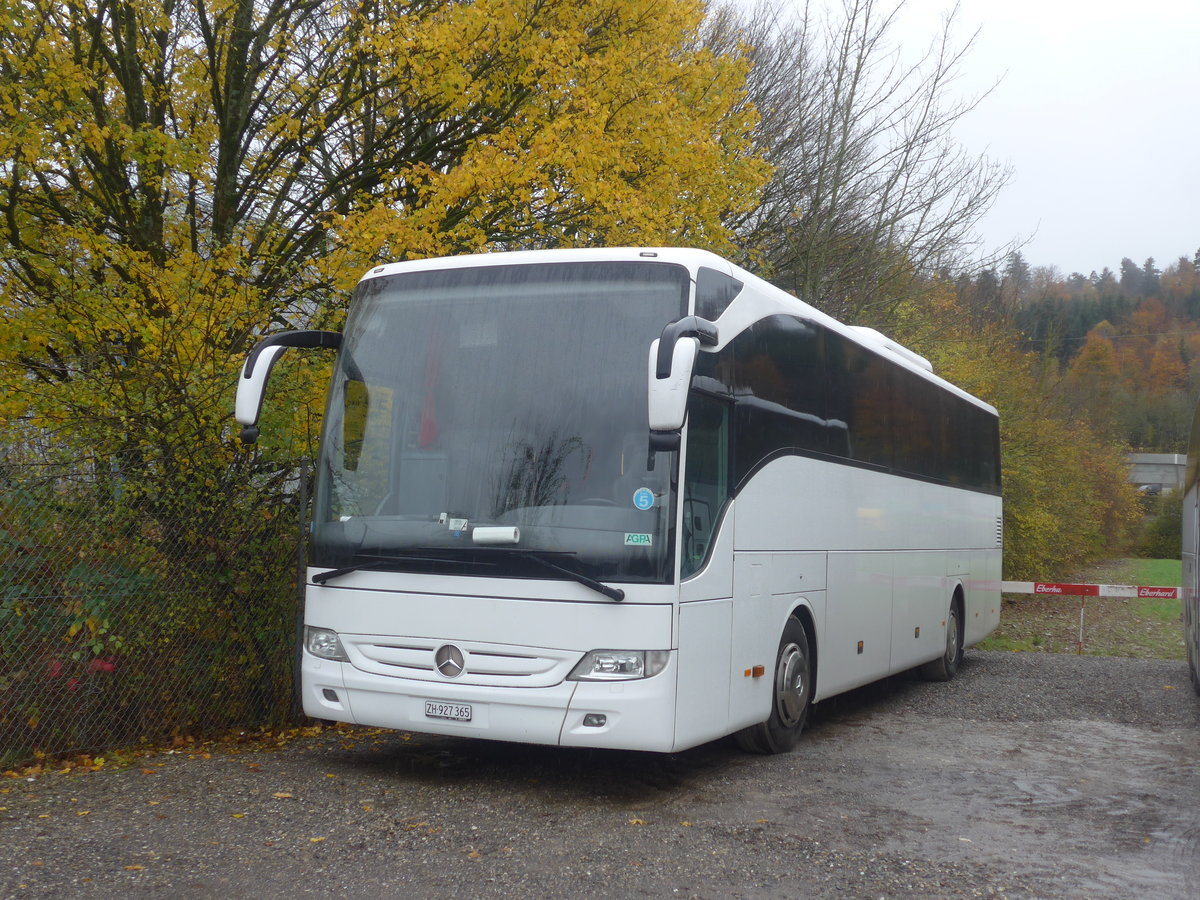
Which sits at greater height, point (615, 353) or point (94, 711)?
point (615, 353)

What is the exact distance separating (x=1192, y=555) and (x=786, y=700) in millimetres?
6449

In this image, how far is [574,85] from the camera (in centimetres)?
1316

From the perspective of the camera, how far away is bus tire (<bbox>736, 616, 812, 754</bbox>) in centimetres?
856

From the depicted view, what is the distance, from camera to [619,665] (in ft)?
22.5

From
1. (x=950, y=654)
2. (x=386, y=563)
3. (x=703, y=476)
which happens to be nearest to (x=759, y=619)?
(x=703, y=476)

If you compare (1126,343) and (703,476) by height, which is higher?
(1126,343)

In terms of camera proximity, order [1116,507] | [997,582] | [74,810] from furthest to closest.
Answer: [1116,507]
[997,582]
[74,810]

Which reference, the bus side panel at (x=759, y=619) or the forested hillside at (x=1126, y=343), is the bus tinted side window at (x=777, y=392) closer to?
the bus side panel at (x=759, y=619)

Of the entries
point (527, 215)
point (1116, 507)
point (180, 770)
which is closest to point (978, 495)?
point (527, 215)

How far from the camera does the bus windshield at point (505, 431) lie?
22.9ft

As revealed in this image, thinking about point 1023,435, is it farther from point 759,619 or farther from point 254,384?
point 254,384

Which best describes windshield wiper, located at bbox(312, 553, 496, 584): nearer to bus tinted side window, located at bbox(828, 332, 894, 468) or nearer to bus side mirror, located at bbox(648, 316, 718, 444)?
bus side mirror, located at bbox(648, 316, 718, 444)

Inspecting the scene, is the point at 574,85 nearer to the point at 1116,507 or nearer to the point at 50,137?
the point at 50,137

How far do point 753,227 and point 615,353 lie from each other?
1682 centimetres
